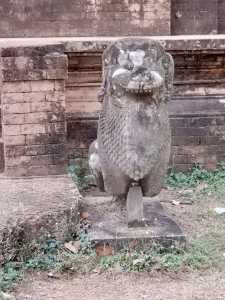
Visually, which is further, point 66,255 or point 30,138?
point 30,138

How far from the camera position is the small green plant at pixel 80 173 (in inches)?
212

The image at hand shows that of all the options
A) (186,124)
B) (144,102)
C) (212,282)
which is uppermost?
(144,102)

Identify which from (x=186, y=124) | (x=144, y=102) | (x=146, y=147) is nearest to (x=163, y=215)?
(x=146, y=147)

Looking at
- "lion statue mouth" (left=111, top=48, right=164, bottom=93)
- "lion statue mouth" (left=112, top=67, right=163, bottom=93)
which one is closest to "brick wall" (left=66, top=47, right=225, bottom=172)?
"lion statue mouth" (left=111, top=48, right=164, bottom=93)

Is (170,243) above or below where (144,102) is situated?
below

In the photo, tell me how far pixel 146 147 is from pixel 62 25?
21.5 ft

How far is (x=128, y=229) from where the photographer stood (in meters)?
3.70

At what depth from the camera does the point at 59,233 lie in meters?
3.74

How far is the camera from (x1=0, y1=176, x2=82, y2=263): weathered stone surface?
11.4 feet

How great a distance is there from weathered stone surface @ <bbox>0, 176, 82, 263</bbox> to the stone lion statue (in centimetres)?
50

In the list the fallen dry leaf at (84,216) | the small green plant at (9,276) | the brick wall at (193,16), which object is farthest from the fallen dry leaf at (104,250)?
the brick wall at (193,16)

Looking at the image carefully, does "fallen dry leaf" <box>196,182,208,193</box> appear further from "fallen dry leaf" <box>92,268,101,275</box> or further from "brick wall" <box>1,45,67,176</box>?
"fallen dry leaf" <box>92,268,101,275</box>

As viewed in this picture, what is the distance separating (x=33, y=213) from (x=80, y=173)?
1.90 metres

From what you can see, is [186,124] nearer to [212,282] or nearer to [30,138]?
[30,138]
